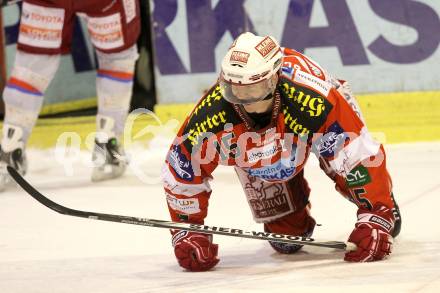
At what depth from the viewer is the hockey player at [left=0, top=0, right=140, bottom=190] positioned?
5.07 meters

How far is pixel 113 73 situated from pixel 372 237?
95.0 inches

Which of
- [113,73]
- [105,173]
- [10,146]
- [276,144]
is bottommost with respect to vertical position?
[105,173]

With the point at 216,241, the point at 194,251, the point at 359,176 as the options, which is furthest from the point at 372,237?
the point at 216,241

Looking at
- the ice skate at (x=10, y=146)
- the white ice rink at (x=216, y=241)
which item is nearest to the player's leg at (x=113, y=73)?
the white ice rink at (x=216, y=241)

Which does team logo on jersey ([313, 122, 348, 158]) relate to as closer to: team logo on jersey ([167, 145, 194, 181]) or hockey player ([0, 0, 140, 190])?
team logo on jersey ([167, 145, 194, 181])

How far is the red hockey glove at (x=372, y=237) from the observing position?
10.6 feet

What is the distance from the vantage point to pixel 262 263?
3.44 meters

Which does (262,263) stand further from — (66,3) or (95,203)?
(66,3)

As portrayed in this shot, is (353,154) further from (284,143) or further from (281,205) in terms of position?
(281,205)

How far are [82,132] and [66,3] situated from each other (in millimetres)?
1239

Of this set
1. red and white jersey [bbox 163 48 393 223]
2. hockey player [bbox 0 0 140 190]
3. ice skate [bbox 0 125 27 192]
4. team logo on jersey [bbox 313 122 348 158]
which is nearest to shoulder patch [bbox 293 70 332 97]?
red and white jersey [bbox 163 48 393 223]

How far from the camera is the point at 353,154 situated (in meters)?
3.24

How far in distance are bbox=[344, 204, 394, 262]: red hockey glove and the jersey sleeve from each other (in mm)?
41

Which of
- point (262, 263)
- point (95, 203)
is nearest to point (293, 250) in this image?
point (262, 263)
